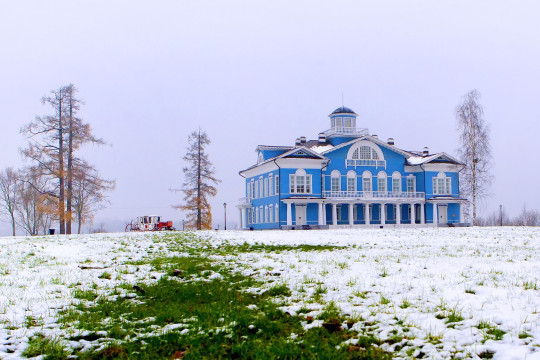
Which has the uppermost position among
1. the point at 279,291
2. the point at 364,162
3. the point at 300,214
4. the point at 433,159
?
the point at 433,159

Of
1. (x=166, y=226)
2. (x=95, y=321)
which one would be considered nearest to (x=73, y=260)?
(x=95, y=321)

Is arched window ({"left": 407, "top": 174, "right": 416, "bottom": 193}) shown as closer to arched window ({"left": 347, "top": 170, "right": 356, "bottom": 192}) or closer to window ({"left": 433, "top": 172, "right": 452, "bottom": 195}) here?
window ({"left": 433, "top": 172, "right": 452, "bottom": 195})

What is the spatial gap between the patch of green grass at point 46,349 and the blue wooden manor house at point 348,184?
41.9 m

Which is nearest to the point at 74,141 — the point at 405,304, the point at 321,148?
the point at 321,148

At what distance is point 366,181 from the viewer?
54344mm

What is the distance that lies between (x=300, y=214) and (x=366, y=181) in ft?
28.5

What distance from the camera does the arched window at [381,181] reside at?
54.7 m

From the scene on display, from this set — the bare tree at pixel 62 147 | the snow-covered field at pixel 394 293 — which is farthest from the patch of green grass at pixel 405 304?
the bare tree at pixel 62 147

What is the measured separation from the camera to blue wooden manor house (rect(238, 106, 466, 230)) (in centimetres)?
5034

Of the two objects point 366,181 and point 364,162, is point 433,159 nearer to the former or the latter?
point 364,162

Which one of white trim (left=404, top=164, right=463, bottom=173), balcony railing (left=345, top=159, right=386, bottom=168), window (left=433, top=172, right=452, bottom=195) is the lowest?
window (left=433, top=172, right=452, bottom=195)

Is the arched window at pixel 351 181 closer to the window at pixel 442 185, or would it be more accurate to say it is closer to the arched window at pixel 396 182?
the arched window at pixel 396 182

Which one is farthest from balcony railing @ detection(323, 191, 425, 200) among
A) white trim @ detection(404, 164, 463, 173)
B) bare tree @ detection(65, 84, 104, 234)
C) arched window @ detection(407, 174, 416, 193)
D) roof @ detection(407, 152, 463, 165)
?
bare tree @ detection(65, 84, 104, 234)

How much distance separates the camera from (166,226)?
174 ft
